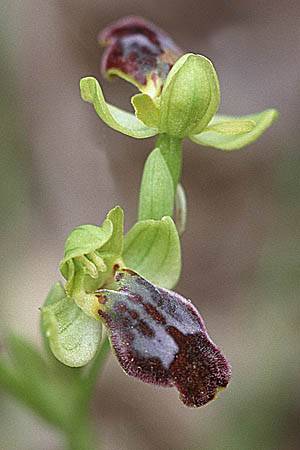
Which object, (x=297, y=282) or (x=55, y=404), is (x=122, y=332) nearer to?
(x=55, y=404)

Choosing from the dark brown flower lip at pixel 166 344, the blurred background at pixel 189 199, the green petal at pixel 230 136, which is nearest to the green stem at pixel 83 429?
the dark brown flower lip at pixel 166 344

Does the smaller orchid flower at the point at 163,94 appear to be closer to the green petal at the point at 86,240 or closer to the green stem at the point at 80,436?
the green petal at the point at 86,240

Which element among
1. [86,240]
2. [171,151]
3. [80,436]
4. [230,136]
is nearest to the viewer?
[86,240]

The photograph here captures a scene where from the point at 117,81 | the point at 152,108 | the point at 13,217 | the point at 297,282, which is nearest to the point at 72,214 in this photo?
the point at 13,217

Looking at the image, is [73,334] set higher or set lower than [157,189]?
lower

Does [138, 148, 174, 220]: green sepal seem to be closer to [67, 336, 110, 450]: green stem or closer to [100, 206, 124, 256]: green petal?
[100, 206, 124, 256]: green petal

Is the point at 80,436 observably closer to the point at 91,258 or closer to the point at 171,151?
the point at 91,258

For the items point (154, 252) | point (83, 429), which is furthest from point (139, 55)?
point (83, 429)
